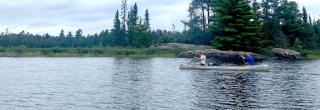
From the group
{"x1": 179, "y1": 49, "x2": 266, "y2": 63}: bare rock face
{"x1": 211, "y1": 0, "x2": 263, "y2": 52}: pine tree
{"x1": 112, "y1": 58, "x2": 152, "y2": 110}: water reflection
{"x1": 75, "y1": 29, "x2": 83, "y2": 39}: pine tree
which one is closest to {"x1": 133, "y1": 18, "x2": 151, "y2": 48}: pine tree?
{"x1": 179, "y1": 49, "x2": 266, "y2": 63}: bare rock face

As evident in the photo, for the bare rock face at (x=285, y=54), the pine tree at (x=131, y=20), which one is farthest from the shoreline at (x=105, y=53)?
the pine tree at (x=131, y=20)

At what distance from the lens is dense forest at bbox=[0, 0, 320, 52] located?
95250 mm

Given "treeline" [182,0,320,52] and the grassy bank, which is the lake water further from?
the grassy bank

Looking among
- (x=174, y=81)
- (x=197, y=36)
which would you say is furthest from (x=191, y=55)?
(x=174, y=81)

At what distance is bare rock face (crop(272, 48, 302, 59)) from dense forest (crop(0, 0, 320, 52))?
8.91 ft

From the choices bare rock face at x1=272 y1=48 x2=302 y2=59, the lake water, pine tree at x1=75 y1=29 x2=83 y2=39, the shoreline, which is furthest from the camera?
pine tree at x1=75 y1=29 x2=83 y2=39

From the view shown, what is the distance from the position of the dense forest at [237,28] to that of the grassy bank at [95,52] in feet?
30.1

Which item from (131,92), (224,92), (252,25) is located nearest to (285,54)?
(252,25)

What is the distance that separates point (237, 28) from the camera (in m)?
95.2

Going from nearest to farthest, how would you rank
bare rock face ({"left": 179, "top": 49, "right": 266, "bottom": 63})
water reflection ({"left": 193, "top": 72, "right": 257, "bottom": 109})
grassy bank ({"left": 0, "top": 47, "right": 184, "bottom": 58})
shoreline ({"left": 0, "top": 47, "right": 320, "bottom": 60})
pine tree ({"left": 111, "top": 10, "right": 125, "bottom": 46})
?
water reflection ({"left": 193, "top": 72, "right": 257, "bottom": 109}) < bare rock face ({"left": 179, "top": 49, "right": 266, "bottom": 63}) < shoreline ({"left": 0, "top": 47, "right": 320, "bottom": 60}) < grassy bank ({"left": 0, "top": 47, "right": 184, "bottom": 58}) < pine tree ({"left": 111, "top": 10, "right": 125, "bottom": 46})

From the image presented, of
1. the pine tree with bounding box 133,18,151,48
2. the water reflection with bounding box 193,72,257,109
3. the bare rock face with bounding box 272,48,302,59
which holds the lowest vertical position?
the water reflection with bounding box 193,72,257,109

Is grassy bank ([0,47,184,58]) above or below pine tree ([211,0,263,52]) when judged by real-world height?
below

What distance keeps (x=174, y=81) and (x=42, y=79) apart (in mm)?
12235

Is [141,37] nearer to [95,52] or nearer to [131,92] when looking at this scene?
[95,52]
